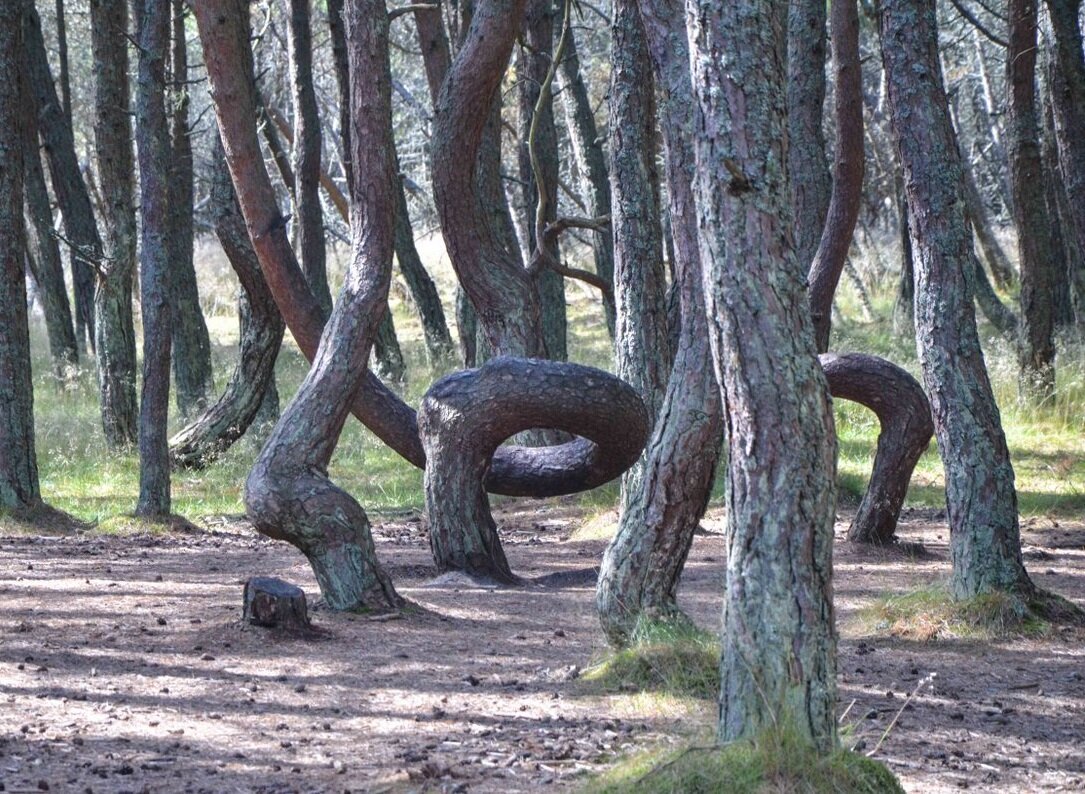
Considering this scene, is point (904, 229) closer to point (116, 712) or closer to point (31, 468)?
point (31, 468)

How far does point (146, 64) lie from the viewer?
10.2 metres

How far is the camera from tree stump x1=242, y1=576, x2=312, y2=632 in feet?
21.3

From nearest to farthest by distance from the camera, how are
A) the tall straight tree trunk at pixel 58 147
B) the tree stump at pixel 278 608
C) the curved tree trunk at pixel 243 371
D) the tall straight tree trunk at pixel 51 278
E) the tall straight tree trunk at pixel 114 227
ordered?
1. the tree stump at pixel 278 608
2. the tall straight tree trunk at pixel 114 227
3. the curved tree trunk at pixel 243 371
4. the tall straight tree trunk at pixel 58 147
5. the tall straight tree trunk at pixel 51 278

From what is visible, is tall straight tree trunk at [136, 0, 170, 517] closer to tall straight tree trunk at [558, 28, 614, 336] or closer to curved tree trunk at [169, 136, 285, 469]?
curved tree trunk at [169, 136, 285, 469]

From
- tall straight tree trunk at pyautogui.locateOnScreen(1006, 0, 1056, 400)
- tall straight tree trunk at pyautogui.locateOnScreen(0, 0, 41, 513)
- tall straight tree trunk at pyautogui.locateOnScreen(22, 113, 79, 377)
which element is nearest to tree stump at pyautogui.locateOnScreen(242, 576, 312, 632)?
tall straight tree trunk at pyautogui.locateOnScreen(0, 0, 41, 513)

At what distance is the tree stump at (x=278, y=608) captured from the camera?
6.48m

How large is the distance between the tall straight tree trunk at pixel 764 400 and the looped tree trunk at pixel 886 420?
16.4 feet

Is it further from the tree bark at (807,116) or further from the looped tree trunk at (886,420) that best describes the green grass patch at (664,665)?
the tree bark at (807,116)

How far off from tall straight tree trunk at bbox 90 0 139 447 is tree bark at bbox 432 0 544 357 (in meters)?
5.18

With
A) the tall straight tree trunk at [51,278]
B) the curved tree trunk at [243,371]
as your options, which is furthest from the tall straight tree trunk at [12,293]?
the tall straight tree trunk at [51,278]

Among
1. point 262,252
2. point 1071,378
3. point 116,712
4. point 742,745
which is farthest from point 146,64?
point 1071,378

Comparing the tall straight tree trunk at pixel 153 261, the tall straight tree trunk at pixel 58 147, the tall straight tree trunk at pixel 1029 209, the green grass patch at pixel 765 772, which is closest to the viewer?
the green grass patch at pixel 765 772

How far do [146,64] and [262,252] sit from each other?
2.63m

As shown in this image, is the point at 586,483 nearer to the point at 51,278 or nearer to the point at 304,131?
the point at 304,131
